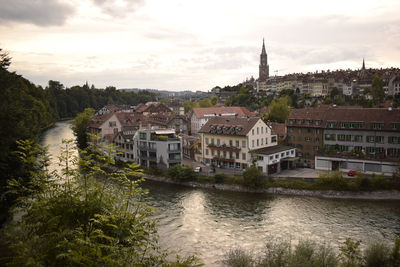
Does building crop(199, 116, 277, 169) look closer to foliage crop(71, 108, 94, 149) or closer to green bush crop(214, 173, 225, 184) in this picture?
green bush crop(214, 173, 225, 184)

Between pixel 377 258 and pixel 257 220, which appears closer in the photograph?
pixel 377 258

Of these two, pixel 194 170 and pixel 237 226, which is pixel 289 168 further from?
pixel 237 226

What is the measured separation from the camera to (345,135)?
36812 mm

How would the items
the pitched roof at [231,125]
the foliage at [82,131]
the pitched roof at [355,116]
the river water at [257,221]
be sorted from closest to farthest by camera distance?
the river water at [257,221] → the pitched roof at [355,116] → the pitched roof at [231,125] → the foliage at [82,131]

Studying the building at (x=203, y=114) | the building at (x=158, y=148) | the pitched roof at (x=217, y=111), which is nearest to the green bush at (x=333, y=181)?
the building at (x=158, y=148)

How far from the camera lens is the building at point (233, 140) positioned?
1496 inches

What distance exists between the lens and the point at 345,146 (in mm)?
36875

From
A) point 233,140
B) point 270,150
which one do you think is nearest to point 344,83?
point 270,150

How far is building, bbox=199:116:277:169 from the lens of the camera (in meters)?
38.0

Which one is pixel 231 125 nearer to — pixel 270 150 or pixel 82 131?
pixel 270 150

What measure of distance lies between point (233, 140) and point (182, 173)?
745 cm

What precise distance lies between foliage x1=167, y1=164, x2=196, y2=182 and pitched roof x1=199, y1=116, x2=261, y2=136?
6.82m

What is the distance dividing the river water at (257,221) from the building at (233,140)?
6638mm

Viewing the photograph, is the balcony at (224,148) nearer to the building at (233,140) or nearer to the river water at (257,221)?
the building at (233,140)
